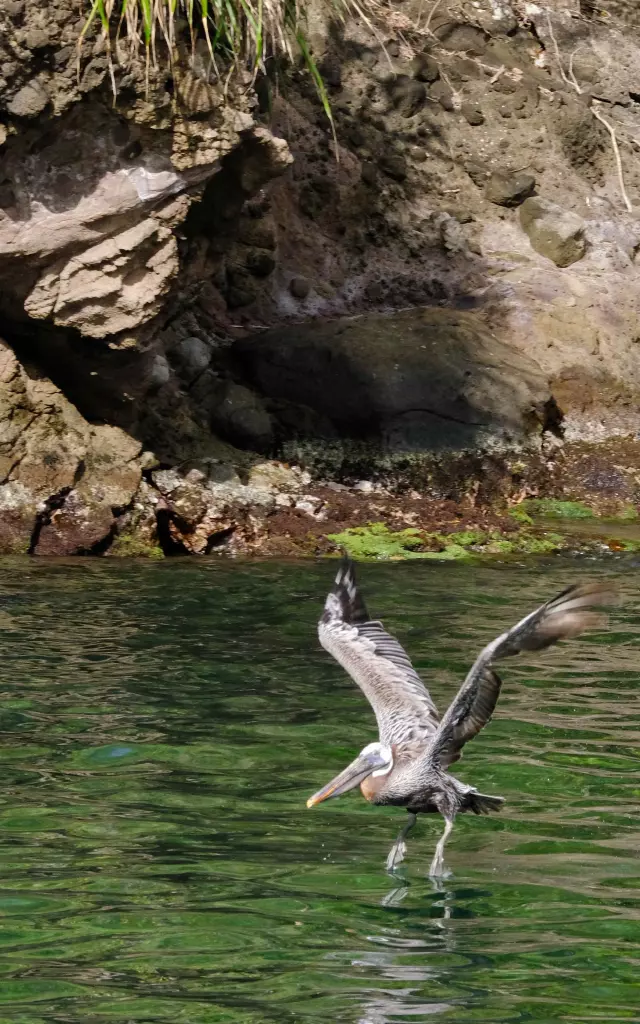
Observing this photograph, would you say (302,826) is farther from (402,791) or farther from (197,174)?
(197,174)

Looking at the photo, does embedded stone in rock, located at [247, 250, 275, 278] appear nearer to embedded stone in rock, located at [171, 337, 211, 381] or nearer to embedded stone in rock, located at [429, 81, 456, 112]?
embedded stone in rock, located at [171, 337, 211, 381]

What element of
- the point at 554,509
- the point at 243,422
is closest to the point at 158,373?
the point at 243,422

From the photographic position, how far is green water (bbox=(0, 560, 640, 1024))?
4.03m

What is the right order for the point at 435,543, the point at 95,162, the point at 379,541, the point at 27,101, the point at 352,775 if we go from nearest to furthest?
1. the point at 352,775
2. the point at 27,101
3. the point at 95,162
4. the point at 379,541
5. the point at 435,543

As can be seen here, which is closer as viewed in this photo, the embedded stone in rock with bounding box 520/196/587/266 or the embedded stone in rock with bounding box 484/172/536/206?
the embedded stone in rock with bounding box 520/196/587/266

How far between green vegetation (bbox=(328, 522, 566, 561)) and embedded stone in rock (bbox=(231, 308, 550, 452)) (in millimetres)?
1287

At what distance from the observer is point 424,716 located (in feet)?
18.8

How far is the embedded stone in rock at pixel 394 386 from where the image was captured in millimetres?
13188

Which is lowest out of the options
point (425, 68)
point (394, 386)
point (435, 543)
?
point (435, 543)

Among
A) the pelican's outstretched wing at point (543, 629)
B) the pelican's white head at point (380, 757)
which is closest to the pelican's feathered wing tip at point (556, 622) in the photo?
the pelican's outstretched wing at point (543, 629)

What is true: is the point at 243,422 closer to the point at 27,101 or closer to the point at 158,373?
the point at 158,373

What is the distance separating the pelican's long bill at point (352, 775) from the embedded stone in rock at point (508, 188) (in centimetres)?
1166

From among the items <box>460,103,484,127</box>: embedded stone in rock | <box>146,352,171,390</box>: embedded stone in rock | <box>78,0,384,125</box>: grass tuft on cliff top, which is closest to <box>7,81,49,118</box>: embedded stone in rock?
<box>78,0,384,125</box>: grass tuft on cliff top

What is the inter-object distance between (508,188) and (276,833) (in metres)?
11.8
